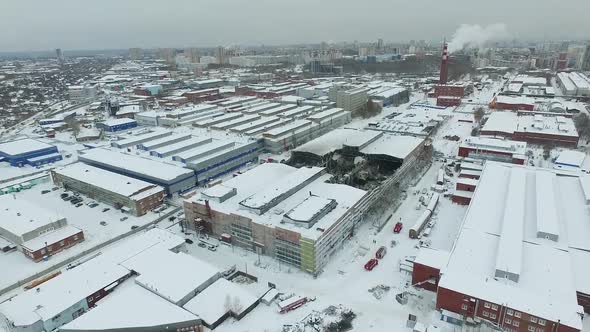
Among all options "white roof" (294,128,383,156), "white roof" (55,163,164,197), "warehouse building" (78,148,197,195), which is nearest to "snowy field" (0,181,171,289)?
"white roof" (55,163,164,197)

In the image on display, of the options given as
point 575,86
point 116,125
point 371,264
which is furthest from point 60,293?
point 575,86

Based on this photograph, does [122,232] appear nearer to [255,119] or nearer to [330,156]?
[330,156]

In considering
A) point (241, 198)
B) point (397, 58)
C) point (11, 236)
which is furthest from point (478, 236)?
point (397, 58)

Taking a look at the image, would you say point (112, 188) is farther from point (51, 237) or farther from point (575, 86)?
point (575, 86)

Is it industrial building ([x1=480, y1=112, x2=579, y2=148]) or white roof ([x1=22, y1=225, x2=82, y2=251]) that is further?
industrial building ([x1=480, y1=112, x2=579, y2=148])

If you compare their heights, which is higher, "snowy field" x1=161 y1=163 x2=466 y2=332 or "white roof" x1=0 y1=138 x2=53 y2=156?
"white roof" x1=0 y1=138 x2=53 y2=156

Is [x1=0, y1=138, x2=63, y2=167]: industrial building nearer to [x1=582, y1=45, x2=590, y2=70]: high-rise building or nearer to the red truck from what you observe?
the red truck
